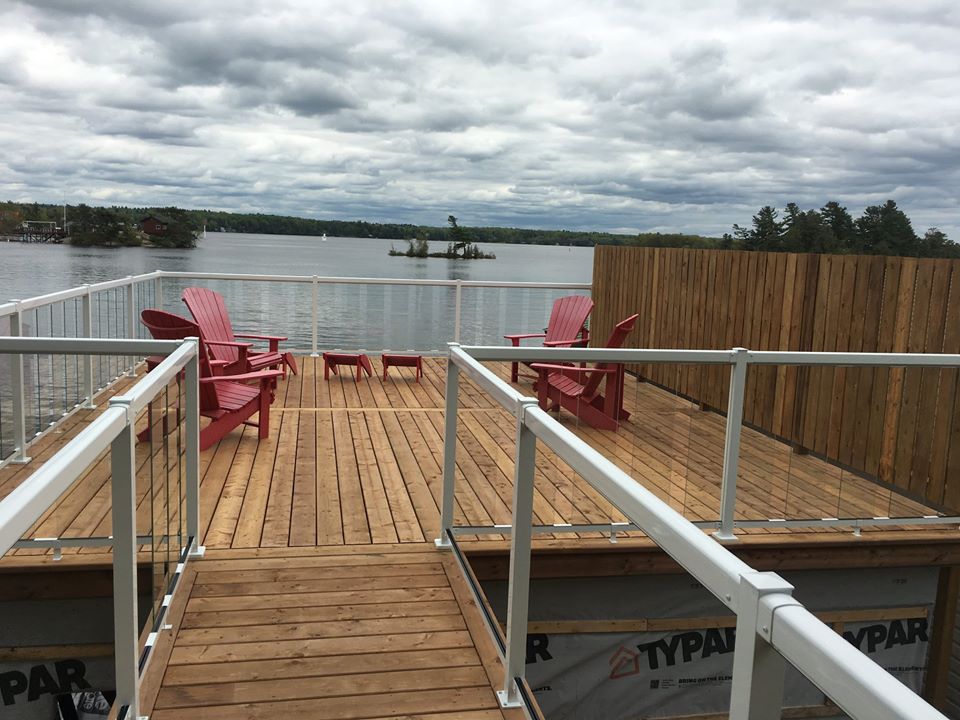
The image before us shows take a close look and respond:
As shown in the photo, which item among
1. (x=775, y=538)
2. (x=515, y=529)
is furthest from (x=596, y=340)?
(x=515, y=529)

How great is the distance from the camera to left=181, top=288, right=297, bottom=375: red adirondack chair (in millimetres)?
6594

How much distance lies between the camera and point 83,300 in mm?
6438

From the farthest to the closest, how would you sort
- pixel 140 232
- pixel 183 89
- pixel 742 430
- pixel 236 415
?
pixel 183 89, pixel 140 232, pixel 236 415, pixel 742 430

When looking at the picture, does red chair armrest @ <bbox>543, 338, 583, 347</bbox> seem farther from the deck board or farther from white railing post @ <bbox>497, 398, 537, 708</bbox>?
white railing post @ <bbox>497, 398, 537, 708</bbox>

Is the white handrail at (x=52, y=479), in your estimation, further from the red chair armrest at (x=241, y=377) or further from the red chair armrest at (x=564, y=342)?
the red chair armrest at (x=564, y=342)

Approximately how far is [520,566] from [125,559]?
1.16 metres

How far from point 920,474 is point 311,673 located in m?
3.69

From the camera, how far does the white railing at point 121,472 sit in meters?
1.42

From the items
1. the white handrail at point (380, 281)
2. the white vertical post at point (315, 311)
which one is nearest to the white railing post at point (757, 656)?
the white handrail at point (380, 281)

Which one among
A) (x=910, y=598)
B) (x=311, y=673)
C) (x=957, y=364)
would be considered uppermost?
(x=957, y=364)

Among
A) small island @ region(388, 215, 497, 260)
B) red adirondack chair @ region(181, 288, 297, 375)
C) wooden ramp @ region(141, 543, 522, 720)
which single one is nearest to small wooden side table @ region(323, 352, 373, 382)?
red adirondack chair @ region(181, 288, 297, 375)

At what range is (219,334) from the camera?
23.2 feet

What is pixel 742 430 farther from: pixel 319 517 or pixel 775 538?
pixel 319 517

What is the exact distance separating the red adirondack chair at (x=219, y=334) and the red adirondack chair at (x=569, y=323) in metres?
2.80
